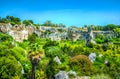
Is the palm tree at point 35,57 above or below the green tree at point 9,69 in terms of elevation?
above

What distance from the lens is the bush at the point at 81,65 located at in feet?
291

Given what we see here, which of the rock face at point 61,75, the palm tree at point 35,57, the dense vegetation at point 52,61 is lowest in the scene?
the rock face at point 61,75

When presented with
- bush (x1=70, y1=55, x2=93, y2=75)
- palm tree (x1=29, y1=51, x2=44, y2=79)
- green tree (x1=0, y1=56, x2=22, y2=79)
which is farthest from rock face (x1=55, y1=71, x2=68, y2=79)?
palm tree (x1=29, y1=51, x2=44, y2=79)

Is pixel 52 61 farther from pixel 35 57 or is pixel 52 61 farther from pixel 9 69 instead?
pixel 35 57

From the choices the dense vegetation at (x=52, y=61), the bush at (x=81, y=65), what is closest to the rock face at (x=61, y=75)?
the dense vegetation at (x=52, y=61)

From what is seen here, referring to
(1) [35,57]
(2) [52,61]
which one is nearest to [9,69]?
(1) [35,57]

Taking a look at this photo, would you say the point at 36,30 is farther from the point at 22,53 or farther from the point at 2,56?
the point at 2,56

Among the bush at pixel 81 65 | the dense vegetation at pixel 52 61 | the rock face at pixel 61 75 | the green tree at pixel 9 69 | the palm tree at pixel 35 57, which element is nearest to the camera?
the palm tree at pixel 35 57

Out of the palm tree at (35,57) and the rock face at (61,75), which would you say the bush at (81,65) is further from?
the palm tree at (35,57)

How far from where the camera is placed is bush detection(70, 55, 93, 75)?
88.6 m

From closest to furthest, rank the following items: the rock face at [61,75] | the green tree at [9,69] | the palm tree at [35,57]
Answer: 1. the palm tree at [35,57]
2. the green tree at [9,69]
3. the rock face at [61,75]

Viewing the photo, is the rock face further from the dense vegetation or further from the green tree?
the green tree

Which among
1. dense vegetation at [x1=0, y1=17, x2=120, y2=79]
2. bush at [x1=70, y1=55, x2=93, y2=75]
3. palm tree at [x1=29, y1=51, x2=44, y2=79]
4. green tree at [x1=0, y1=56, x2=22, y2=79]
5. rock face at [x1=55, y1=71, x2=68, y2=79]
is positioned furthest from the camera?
bush at [x1=70, y1=55, x2=93, y2=75]

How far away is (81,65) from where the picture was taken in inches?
3538
